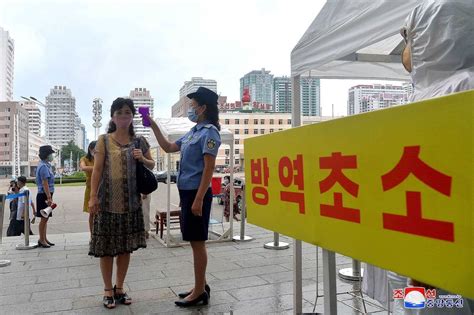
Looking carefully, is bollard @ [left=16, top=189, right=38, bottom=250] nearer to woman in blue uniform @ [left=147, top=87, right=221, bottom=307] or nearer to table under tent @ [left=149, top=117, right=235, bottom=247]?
table under tent @ [left=149, top=117, right=235, bottom=247]

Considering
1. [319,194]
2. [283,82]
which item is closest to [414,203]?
[319,194]

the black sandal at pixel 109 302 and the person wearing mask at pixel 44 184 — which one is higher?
the person wearing mask at pixel 44 184

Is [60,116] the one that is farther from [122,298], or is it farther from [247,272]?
[122,298]

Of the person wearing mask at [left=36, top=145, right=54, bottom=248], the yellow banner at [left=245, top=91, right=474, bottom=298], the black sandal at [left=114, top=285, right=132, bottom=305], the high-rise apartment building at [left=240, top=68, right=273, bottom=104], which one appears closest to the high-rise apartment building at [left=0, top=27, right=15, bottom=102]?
the high-rise apartment building at [left=240, top=68, right=273, bottom=104]

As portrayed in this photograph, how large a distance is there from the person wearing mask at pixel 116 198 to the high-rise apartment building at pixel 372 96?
2.74 metres

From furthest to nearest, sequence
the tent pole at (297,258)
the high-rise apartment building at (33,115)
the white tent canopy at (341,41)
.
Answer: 1. the high-rise apartment building at (33,115)
2. the tent pole at (297,258)
3. the white tent canopy at (341,41)

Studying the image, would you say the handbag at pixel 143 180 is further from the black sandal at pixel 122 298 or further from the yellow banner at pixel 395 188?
the yellow banner at pixel 395 188

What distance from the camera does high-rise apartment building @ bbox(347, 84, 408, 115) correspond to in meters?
5.30

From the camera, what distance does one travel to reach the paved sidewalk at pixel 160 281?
355 cm

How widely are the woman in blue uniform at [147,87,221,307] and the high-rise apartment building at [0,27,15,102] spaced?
80.2 metres

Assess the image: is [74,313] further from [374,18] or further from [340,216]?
[374,18]

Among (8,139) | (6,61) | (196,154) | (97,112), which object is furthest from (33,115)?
(196,154)

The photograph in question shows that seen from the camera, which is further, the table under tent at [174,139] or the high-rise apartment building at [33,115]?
the high-rise apartment building at [33,115]

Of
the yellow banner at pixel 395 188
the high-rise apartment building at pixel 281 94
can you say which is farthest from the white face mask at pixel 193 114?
the high-rise apartment building at pixel 281 94
